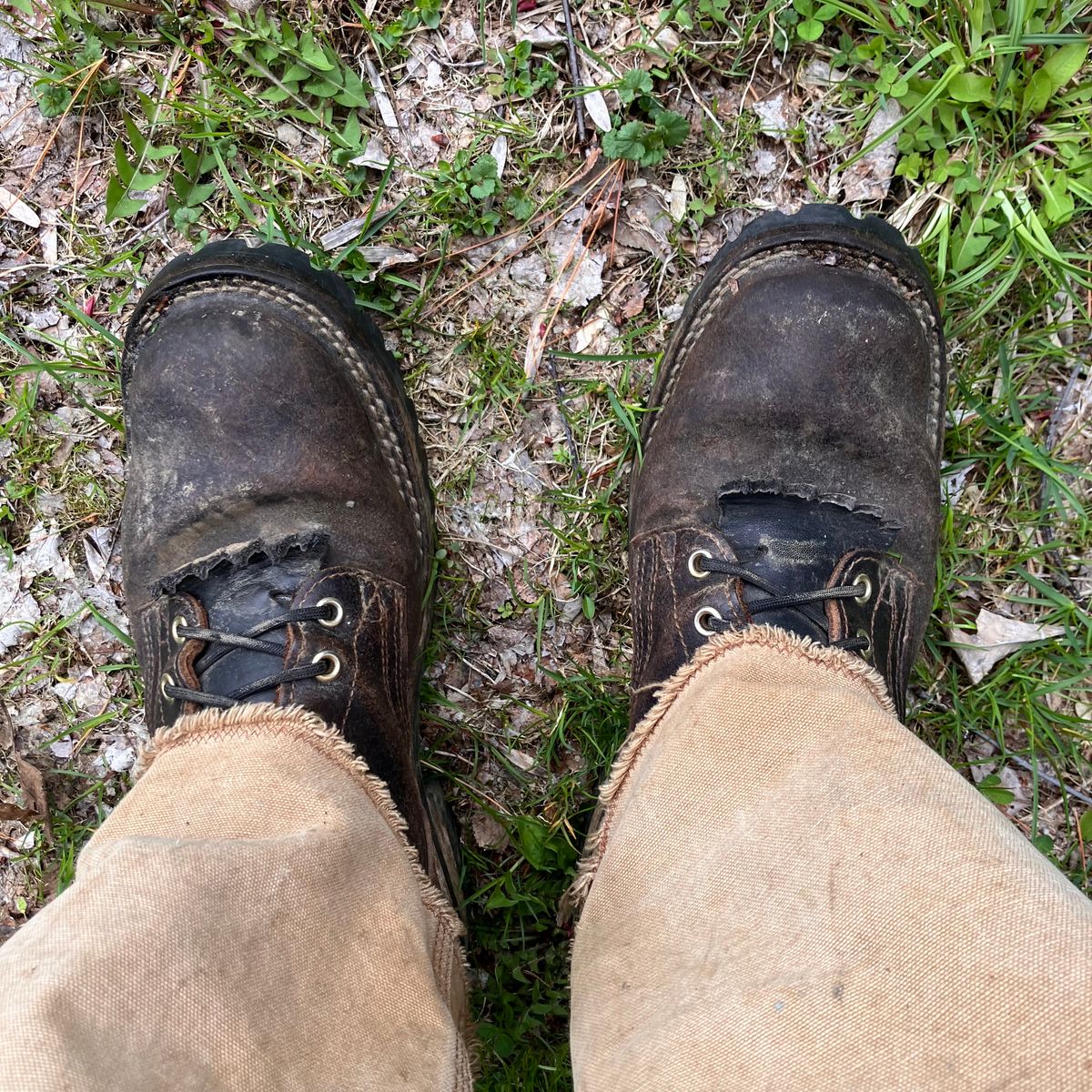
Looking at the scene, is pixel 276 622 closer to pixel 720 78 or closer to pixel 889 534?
pixel 889 534

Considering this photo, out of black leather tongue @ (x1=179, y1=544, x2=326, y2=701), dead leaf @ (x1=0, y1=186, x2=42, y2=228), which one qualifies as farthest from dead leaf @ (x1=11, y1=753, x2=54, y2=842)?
dead leaf @ (x1=0, y1=186, x2=42, y2=228)

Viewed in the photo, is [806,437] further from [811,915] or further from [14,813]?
[14,813]

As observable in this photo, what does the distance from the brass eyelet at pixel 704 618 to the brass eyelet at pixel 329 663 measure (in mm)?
735

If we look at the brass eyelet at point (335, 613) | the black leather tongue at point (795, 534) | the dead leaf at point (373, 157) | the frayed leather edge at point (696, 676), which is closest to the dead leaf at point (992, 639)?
the black leather tongue at point (795, 534)

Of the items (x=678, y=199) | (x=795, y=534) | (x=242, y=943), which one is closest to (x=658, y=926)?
(x=242, y=943)

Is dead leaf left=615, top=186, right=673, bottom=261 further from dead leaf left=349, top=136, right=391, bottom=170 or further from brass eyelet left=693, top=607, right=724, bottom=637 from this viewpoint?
brass eyelet left=693, top=607, right=724, bottom=637

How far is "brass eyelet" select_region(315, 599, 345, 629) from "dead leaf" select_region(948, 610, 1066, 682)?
1433 millimetres

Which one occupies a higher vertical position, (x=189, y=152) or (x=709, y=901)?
(x=189, y=152)

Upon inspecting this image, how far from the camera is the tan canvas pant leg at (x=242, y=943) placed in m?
1.05

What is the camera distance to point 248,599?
1825 mm

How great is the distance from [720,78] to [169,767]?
1889mm

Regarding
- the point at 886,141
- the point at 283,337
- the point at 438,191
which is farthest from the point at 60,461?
the point at 886,141

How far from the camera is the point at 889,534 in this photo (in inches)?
75.2

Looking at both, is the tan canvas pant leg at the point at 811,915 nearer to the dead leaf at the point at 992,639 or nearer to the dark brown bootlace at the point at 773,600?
the dark brown bootlace at the point at 773,600
